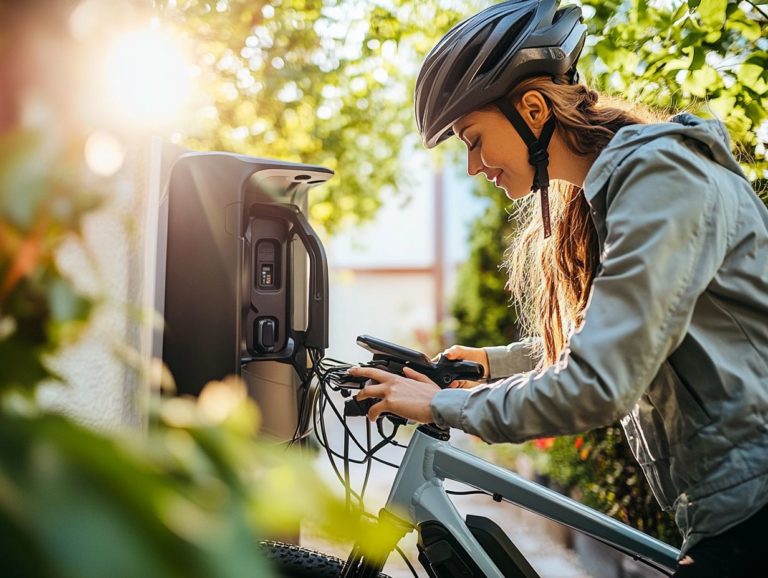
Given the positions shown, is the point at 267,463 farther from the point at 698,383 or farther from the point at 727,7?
the point at 727,7

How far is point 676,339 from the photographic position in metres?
1.53

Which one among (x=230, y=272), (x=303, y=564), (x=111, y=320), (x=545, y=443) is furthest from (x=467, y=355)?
(x=545, y=443)

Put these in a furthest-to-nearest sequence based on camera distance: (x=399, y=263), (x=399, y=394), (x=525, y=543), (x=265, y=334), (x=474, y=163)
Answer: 1. (x=399, y=263)
2. (x=525, y=543)
3. (x=265, y=334)
4. (x=474, y=163)
5. (x=399, y=394)

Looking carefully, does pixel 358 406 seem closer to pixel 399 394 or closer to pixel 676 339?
pixel 399 394

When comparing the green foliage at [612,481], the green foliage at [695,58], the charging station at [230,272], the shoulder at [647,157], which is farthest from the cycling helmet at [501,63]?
the green foliage at [612,481]

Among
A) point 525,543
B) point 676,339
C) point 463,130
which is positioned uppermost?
point 463,130

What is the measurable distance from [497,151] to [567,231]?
30 centimetres

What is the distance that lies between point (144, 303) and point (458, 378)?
33.6 inches

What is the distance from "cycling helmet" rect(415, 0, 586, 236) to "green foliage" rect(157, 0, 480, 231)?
2.18 m

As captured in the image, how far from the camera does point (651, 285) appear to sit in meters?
1.48

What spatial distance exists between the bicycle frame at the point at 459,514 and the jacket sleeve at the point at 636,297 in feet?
1.50

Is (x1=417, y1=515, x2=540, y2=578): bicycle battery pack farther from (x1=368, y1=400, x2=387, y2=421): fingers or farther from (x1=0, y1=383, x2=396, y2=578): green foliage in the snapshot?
(x1=0, y1=383, x2=396, y2=578): green foliage

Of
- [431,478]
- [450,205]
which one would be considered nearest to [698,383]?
[431,478]

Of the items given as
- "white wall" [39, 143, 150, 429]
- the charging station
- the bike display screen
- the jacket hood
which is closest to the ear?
the jacket hood
